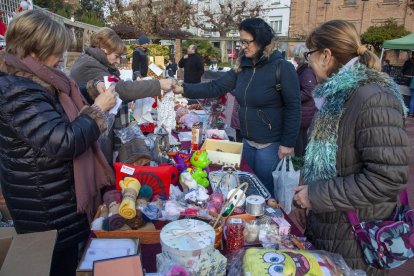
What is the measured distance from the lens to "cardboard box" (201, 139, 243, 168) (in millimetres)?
2404

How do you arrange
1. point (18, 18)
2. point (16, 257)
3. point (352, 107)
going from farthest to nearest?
point (18, 18)
point (352, 107)
point (16, 257)

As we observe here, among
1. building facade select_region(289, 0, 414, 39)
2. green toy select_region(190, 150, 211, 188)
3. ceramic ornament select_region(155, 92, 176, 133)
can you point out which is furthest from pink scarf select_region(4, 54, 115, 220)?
building facade select_region(289, 0, 414, 39)

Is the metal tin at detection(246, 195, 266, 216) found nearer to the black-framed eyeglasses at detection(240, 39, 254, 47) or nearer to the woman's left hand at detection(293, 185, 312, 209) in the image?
the woman's left hand at detection(293, 185, 312, 209)

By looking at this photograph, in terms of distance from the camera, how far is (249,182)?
6.81ft

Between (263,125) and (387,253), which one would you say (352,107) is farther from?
(263,125)

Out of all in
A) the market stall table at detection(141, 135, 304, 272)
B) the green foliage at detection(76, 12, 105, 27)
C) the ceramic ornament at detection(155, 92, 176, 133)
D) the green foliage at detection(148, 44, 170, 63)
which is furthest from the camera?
the green foliage at detection(76, 12, 105, 27)

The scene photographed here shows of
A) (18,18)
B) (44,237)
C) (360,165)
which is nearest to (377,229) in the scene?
(360,165)

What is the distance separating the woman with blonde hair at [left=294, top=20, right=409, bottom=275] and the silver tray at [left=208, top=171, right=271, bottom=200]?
18.2 inches

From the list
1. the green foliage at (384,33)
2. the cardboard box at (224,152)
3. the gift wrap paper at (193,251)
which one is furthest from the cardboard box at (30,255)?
the green foliage at (384,33)

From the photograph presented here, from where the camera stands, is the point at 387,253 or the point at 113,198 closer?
the point at 387,253

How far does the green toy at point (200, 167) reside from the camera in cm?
199

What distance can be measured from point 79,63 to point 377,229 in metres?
2.36

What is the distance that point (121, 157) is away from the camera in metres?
2.10

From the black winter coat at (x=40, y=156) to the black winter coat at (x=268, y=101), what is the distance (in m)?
1.40
